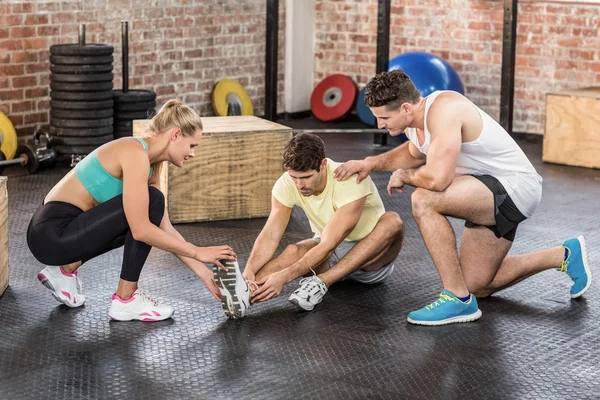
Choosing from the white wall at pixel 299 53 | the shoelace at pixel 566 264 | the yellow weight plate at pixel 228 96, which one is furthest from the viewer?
the white wall at pixel 299 53

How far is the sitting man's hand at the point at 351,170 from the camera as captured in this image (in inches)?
155

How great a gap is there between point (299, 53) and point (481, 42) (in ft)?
5.74

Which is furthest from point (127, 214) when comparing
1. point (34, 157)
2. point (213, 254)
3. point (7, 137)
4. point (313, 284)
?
point (7, 137)

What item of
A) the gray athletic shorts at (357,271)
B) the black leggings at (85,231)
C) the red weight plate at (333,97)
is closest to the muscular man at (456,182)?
the gray athletic shorts at (357,271)

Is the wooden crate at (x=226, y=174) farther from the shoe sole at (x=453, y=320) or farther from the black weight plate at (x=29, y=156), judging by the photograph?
the shoe sole at (x=453, y=320)

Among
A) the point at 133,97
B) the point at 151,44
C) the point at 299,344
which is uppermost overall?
the point at 151,44

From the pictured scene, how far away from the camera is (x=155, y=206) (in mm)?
3717

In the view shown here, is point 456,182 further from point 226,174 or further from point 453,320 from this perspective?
point 226,174

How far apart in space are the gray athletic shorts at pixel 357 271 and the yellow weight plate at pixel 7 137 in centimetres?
320

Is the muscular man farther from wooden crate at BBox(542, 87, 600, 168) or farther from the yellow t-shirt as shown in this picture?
wooden crate at BBox(542, 87, 600, 168)

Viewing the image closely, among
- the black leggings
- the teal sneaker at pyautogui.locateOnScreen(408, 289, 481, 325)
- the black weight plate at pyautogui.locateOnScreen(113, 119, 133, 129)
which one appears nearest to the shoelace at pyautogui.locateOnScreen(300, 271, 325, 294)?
the teal sneaker at pyautogui.locateOnScreen(408, 289, 481, 325)

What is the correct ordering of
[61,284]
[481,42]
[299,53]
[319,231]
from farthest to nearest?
[299,53], [481,42], [319,231], [61,284]

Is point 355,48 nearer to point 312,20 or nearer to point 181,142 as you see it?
point 312,20

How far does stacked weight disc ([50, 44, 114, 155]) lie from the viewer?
6.75m
